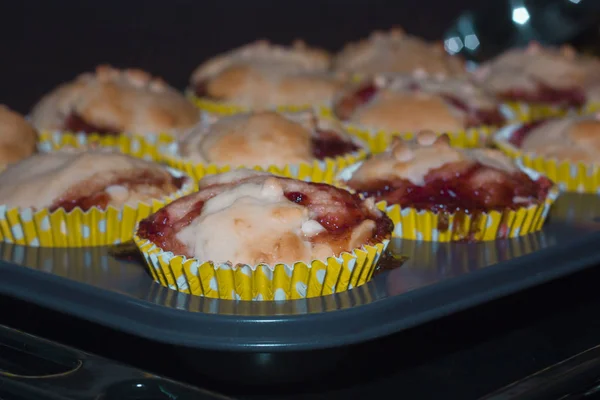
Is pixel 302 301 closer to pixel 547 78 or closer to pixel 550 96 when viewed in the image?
pixel 550 96

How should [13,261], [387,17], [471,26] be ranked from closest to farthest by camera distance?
[13,261] → [471,26] → [387,17]

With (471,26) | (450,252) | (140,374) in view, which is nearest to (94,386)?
(140,374)

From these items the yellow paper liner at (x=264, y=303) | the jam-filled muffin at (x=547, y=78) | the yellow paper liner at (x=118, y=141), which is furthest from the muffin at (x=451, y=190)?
the jam-filled muffin at (x=547, y=78)

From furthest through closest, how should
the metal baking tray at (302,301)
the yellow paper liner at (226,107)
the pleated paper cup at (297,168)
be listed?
the yellow paper liner at (226,107) → the pleated paper cup at (297,168) → the metal baking tray at (302,301)

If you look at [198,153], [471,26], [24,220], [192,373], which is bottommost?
[192,373]

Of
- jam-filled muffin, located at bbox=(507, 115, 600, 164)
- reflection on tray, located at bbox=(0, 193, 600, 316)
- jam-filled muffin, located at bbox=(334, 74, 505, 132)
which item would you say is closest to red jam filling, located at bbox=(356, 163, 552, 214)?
reflection on tray, located at bbox=(0, 193, 600, 316)

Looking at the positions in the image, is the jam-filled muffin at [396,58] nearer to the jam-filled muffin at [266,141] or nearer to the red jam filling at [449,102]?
the red jam filling at [449,102]

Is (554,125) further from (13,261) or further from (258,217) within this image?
(13,261)
